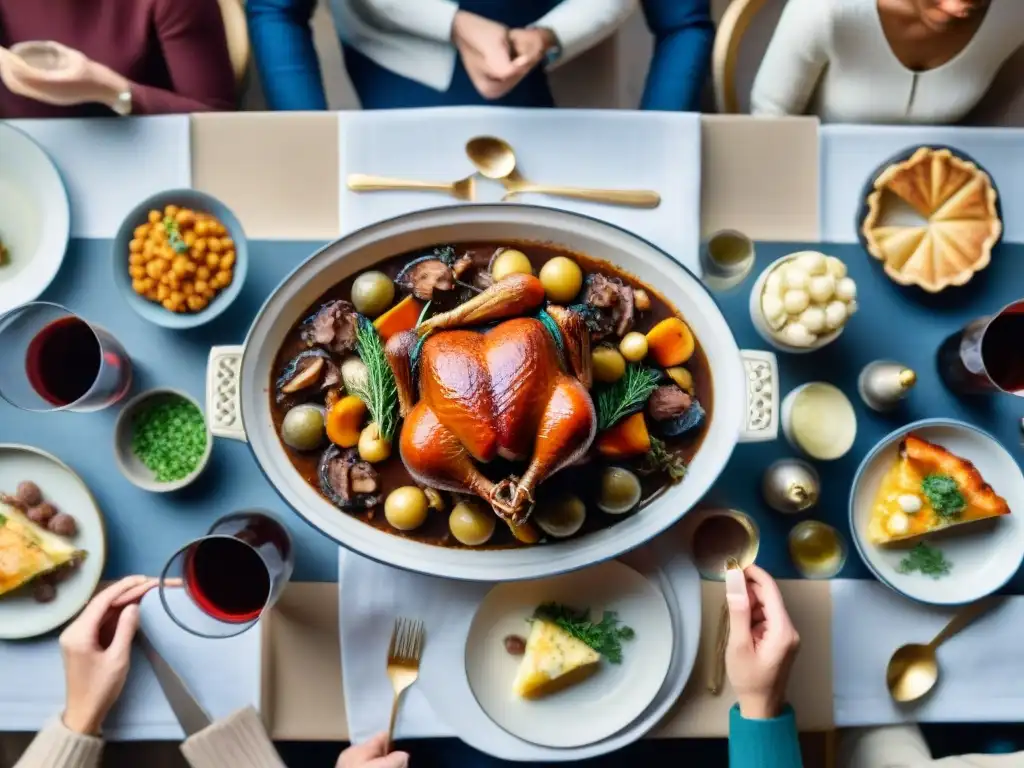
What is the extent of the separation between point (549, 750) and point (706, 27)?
4.82ft

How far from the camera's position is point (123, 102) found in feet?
4.29

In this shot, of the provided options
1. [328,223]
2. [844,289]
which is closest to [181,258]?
[328,223]

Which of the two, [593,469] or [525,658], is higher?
[593,469]

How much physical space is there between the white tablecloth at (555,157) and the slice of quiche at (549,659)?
27.8 inches

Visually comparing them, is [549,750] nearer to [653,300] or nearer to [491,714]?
[491,714]

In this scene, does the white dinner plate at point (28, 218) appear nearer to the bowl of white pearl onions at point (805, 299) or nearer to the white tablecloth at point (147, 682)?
the white tablecloth at point (147, 682)

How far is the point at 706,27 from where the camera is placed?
5.22ft

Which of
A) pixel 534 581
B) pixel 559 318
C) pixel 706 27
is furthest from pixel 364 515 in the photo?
A: pixel 706 27

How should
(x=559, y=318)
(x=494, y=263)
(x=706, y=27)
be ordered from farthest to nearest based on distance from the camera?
(x=706, y=27) → (x=494, y=263) → (x=559, y=318)

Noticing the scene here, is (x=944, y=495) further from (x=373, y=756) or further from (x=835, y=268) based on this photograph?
(x=373, y=756)

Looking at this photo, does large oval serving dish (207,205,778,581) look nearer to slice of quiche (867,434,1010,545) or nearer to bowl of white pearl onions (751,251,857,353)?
bowl of white pearl onions (751,251,857,353)

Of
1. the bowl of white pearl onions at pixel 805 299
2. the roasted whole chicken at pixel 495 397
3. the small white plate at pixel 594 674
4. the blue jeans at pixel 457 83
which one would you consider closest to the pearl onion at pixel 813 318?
the bowl of white pearl onions at pixel 805 299

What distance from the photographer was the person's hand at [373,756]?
127cm

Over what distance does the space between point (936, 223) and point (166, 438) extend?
1427 millimetres
